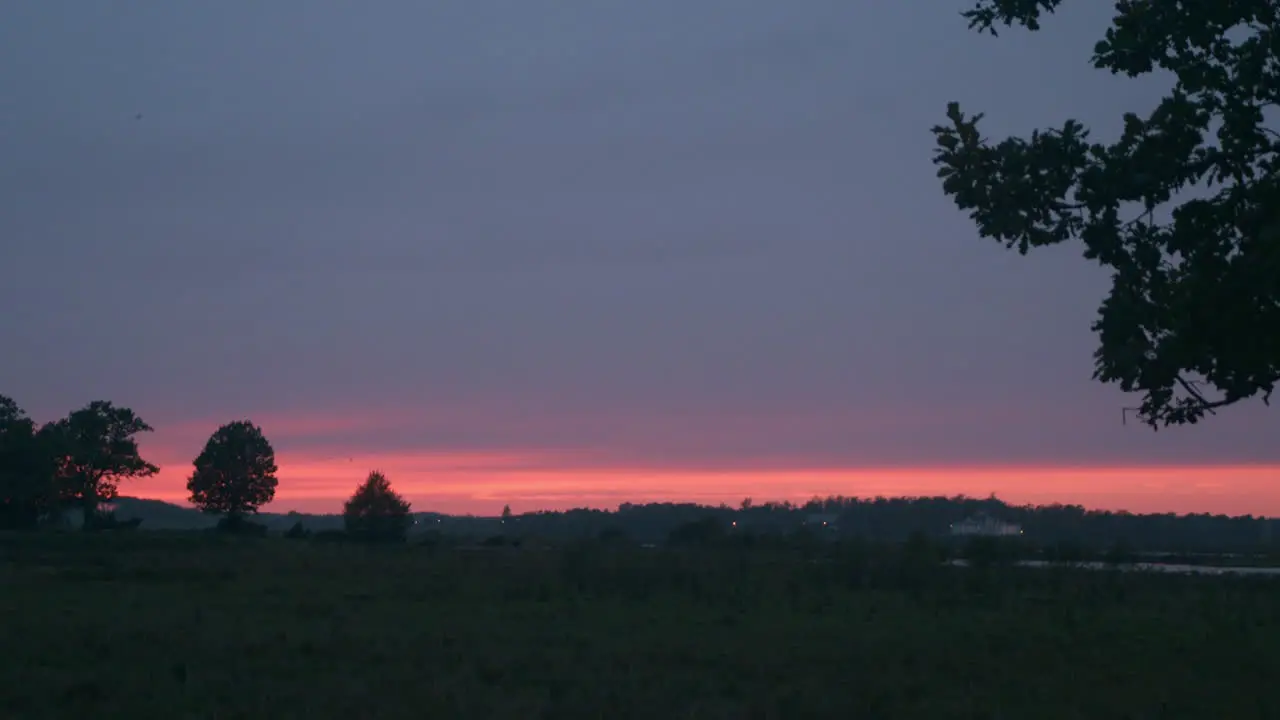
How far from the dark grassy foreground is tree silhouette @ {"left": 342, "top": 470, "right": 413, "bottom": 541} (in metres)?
43.1

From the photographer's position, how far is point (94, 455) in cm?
8531

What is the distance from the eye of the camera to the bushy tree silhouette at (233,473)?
300 feet

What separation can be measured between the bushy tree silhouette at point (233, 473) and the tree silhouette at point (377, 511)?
1084cm

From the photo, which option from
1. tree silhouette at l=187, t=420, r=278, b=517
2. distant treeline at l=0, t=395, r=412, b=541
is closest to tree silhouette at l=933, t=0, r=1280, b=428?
distant treeline at l=0, t=395, r=412, b=541

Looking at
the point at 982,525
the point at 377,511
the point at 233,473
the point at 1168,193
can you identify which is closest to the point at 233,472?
the point at 233,473

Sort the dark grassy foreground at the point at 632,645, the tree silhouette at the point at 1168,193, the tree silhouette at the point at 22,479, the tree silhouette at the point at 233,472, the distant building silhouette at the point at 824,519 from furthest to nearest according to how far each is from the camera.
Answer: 1. the distant building silhouette at the point at 824,519
2. the tree silhouette at the point at 233,472
3. the tree silhouette at the point at 22,479
4. the dark grassy foreground at the point at 632,645
5. the tree silhouette at the point at 1168,193

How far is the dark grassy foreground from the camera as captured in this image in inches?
569

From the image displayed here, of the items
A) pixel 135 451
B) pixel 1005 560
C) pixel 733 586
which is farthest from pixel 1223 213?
pixel 135 451

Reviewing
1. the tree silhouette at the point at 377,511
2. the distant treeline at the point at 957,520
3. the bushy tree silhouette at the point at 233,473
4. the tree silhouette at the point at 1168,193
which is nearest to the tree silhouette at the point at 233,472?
the bushy tree silhouette at the point at 233,473

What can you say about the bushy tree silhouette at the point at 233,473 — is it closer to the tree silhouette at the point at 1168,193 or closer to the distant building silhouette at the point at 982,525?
the distant building silhouette at the point at 982,525

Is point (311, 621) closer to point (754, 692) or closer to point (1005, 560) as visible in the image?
point (754, 692)

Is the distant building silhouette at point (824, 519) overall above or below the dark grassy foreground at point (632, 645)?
above

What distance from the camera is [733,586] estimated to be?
110 ft

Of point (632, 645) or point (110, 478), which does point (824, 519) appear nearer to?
point (110, 478)
